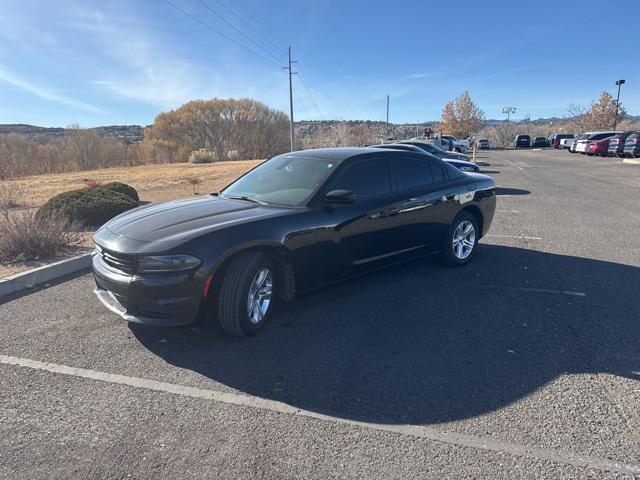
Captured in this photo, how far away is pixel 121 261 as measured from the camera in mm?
3582

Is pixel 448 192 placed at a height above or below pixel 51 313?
above

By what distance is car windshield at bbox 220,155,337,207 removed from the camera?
446 centimetres

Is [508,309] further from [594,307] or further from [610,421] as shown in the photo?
[610,421]

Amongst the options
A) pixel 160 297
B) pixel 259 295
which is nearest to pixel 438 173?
pixel 259 295

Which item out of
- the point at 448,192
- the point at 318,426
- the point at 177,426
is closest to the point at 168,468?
the point at 177,426

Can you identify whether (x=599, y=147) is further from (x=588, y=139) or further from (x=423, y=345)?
(x=423, y=345)

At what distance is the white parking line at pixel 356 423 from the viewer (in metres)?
2.41

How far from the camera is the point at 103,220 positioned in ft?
28.6

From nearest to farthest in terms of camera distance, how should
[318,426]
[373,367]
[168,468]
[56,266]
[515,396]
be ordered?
[168,468]
[318,426]
[515,396]
[373,367]
[56,266]

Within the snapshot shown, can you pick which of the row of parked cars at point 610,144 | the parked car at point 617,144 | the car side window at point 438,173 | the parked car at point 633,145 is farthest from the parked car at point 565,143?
the car side window at point 438,173

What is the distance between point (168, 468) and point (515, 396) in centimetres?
223

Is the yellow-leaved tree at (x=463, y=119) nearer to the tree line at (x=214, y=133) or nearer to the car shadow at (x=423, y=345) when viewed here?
the tree line at (x=214, y=133)

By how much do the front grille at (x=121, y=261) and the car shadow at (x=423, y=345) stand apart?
69 centimetres

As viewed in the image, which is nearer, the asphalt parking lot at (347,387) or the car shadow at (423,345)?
the asphalt parking lot at (347,387)
